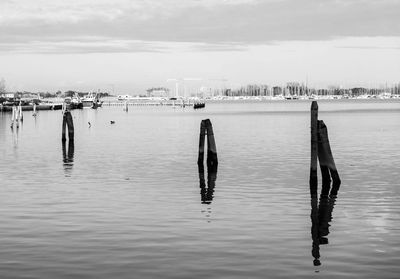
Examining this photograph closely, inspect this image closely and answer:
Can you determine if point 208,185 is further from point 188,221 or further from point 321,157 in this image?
point 188,221

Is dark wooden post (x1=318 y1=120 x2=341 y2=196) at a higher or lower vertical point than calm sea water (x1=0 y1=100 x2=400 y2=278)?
higher

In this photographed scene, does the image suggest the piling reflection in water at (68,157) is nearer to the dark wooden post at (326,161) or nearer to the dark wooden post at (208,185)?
the dark wooden post at (208,185)

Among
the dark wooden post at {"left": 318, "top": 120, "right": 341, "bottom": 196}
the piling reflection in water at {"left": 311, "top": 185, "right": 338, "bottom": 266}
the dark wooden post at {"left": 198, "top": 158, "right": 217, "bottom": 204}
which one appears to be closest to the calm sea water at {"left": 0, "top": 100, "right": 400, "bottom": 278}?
the piling reflection in water at {"left": 311, "top": 185, "right": 338, "bottom": 266}

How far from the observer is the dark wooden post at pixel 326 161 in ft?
105

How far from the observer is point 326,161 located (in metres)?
33.6

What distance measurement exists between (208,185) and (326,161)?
5.73 metres

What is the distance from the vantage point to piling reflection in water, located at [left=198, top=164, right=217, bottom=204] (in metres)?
30.2

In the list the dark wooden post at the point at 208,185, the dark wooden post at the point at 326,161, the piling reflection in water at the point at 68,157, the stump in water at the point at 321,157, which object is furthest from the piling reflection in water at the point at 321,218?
the piling reflection in water at the point at 68,157

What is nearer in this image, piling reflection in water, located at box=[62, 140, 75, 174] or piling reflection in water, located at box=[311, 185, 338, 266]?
piling reflection in water, located at box=[311, 185, 338, 266]

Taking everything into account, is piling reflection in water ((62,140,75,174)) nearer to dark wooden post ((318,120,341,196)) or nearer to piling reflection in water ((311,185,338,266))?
dark wooden post ((318,120,341,196))

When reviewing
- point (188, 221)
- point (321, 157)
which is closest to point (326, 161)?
point (321, 157)

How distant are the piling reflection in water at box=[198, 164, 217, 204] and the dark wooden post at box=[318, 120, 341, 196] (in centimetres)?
503

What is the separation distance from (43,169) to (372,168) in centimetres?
1969

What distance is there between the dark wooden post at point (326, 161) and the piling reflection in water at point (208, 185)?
5.03m
